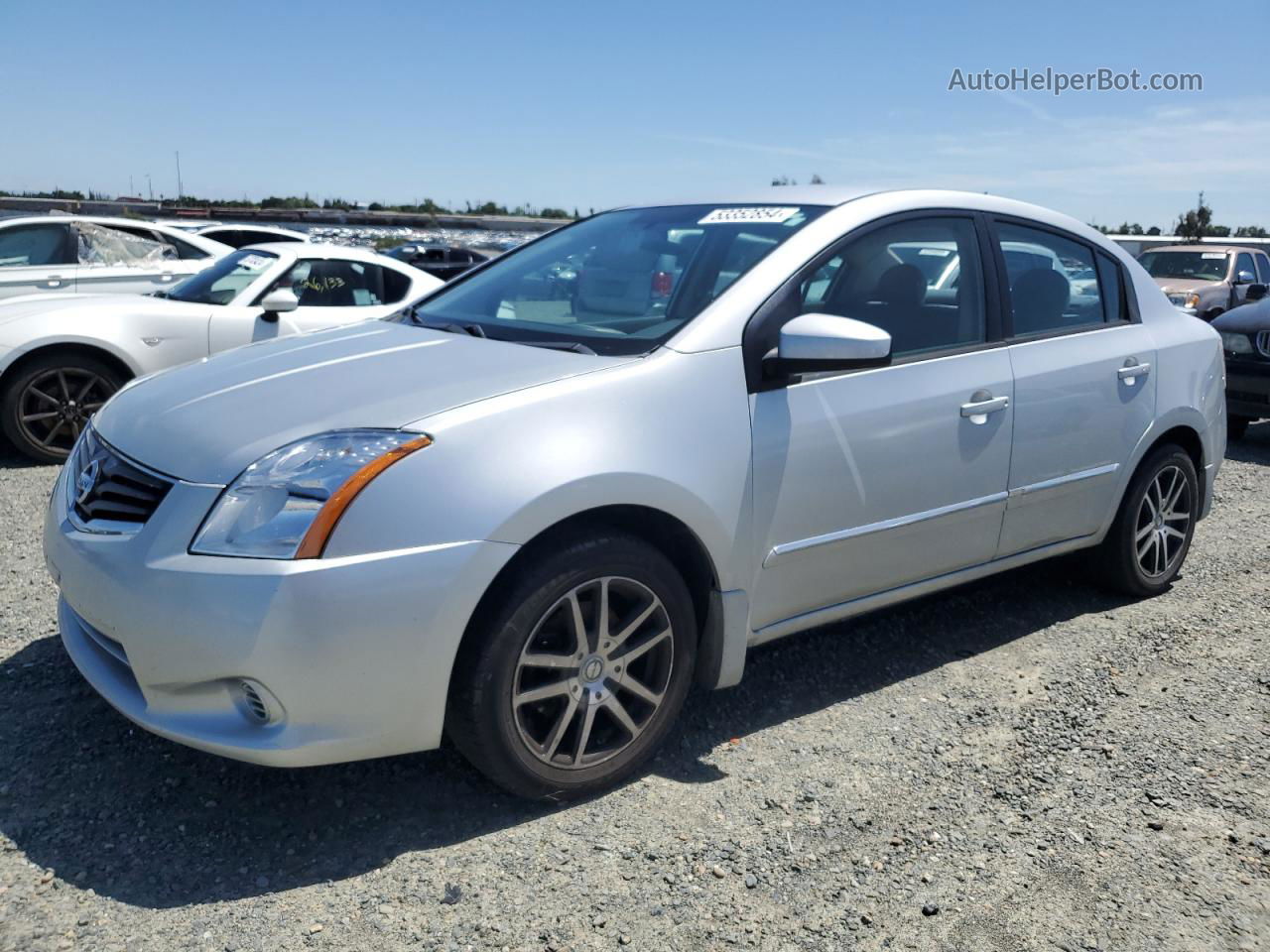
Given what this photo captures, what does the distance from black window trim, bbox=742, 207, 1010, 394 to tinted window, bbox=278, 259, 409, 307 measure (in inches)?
203

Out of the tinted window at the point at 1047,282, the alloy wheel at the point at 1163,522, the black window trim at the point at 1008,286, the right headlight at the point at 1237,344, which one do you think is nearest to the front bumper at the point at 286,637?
the black window trim at the point at 1008,286

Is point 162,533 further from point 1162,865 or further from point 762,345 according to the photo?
point 1162,865

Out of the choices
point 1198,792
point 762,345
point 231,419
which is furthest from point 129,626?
point 1198,792

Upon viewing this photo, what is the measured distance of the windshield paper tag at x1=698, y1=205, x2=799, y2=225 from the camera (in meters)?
3.60

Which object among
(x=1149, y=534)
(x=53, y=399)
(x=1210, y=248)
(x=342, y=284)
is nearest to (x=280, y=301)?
(x=342, y=284)

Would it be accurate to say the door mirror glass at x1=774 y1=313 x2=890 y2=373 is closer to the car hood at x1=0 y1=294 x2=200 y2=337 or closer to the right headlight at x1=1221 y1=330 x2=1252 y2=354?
the car hood at x1=0 y1=294 x2=200 y2=337

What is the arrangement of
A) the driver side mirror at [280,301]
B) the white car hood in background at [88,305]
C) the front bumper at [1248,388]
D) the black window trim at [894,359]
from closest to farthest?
the black window trim at [894,359], the driver side mirror at [280,301], the white car hood in background at [88,305], the front bumper at [1248,388]

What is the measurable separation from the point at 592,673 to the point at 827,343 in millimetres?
1119

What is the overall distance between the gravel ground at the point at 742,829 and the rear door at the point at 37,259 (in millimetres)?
6166

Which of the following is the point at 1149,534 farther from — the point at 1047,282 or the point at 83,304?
the point at 83,304

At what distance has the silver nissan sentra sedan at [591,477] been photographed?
2600 mm

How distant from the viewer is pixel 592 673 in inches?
117

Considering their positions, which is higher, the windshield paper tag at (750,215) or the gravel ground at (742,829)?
the windshield paper tag at (750,215)

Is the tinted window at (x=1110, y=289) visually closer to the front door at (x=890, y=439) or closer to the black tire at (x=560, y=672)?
the front door at (x=890, y=439)
